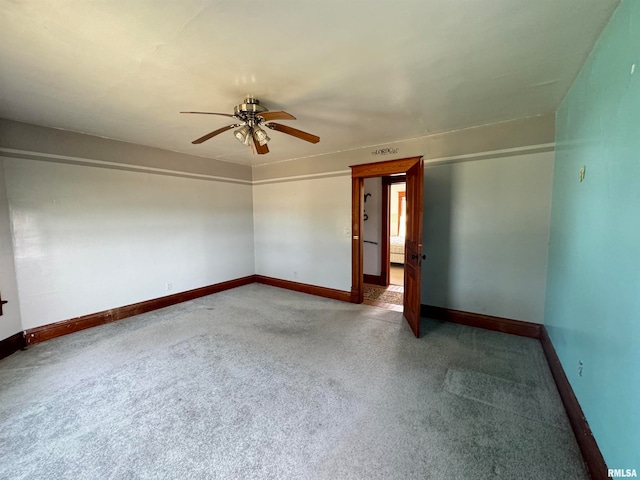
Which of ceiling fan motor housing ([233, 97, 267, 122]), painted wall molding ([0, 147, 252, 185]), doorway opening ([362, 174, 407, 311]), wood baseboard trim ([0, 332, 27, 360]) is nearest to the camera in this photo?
ceiling fan motor housing ([233, 97, 267, 122])

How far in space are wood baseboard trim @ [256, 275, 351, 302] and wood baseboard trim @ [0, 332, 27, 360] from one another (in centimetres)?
345

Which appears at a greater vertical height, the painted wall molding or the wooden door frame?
the painted wall molding

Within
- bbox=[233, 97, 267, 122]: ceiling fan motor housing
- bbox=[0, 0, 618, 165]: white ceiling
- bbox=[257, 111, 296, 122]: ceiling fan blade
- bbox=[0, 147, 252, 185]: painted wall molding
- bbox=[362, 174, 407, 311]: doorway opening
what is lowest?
bbox=[362, 174, 407, 311]: doorway opening

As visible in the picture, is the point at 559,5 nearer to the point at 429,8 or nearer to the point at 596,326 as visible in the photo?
the point at 429,8

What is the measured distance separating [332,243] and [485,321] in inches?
98.5

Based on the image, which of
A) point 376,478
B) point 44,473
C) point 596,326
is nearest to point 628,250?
point 596,326

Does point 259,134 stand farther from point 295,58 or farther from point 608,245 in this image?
point 608,245

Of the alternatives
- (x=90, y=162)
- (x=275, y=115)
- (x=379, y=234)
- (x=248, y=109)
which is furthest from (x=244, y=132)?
(x=379, y=234)

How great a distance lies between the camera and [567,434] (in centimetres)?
168

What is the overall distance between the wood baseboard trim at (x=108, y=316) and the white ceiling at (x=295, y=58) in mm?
2422

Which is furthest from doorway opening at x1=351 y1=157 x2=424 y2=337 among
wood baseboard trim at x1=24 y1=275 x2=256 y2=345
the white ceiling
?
wood baseboard trim at x1=24 y1=275 x2=256 y2=345

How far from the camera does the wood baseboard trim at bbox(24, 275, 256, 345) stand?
3.05 m

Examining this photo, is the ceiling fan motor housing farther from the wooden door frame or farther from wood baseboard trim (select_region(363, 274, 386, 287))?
wood baseboard trim (select_region(363, 274, 386, 287))

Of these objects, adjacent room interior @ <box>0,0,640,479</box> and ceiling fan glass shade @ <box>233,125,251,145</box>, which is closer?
adjacent room interior @ <box>0,0,640,479</box>
